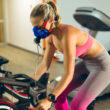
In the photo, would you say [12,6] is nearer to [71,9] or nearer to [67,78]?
[71,9]

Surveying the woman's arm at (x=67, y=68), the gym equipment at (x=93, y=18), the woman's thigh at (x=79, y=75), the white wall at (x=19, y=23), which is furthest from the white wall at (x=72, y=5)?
the woman's arm at (x=67, y=68)

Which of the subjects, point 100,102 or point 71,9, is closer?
point 100,102

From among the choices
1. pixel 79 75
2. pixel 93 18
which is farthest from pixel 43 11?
pixel 93 18

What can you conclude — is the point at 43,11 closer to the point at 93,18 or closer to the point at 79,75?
the point at 79,75

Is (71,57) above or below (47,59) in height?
above

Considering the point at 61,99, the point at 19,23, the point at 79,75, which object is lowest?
the point at 19,23

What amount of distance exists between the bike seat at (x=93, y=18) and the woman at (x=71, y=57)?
68 centimetres

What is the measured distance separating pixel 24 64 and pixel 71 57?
3.25 m

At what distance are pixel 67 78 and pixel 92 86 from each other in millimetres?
312

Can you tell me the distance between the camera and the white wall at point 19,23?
18.5ft

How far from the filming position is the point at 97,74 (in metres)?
1.75

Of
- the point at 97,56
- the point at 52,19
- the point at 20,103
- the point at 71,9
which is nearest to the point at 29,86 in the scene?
the point at 20,103

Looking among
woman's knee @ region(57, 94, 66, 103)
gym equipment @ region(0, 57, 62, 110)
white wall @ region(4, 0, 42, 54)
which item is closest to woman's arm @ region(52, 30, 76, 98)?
gym equipment @ region(0, 57, 62, 110)

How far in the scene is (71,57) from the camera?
1.49 metres
